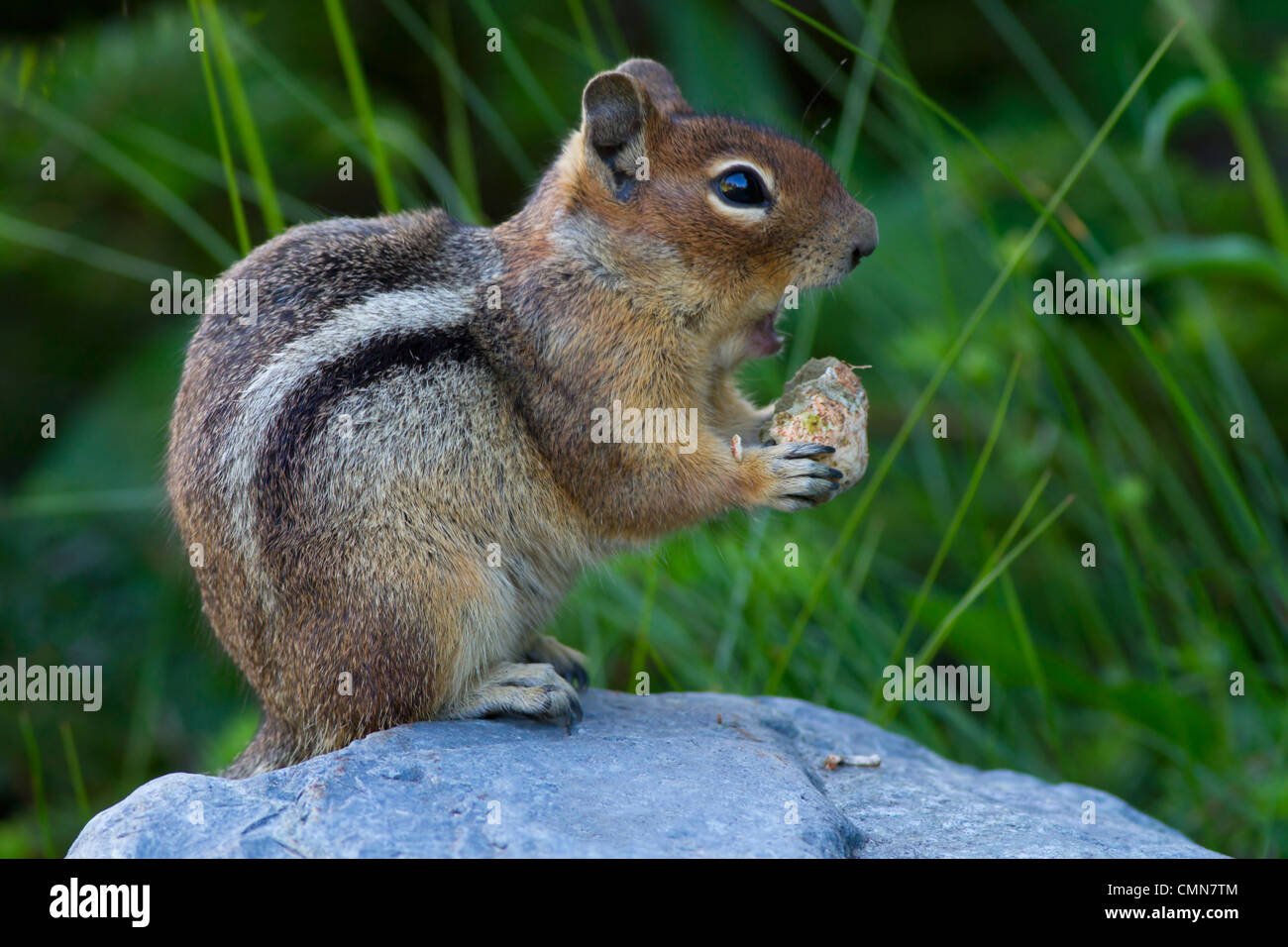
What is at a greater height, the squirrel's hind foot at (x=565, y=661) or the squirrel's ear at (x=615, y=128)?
the squirrel's ear at (x=615, y=128)

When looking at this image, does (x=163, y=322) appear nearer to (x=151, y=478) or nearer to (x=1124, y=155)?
(x=151, y=478)

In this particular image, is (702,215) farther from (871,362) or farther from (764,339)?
(871,362)

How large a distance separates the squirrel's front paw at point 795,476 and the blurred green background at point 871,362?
38 centimetres

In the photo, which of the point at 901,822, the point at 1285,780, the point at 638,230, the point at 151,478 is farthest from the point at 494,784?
the point at 151,478

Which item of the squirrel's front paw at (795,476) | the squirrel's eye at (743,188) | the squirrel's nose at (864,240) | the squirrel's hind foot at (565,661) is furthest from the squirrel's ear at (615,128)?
the squirrel's hind foot at (565,661)

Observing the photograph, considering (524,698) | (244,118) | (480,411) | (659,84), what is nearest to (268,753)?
(524,698)

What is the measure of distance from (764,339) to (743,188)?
0.46 meters

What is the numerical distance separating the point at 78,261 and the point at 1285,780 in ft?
19.1

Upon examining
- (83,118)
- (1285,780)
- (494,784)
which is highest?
(83,118)

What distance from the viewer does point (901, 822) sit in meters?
3.22

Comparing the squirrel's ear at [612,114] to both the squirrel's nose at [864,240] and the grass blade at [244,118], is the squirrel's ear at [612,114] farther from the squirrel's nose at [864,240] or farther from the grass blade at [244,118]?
the grass blade at [244,118]

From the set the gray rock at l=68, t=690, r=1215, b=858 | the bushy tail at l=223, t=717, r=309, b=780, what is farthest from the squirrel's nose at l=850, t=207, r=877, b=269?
the bushy tail at l=223, t=717, r=309, b=780

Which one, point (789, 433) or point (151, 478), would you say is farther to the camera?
point (151, 478)

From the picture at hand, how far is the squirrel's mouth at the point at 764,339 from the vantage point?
13.0 ft
